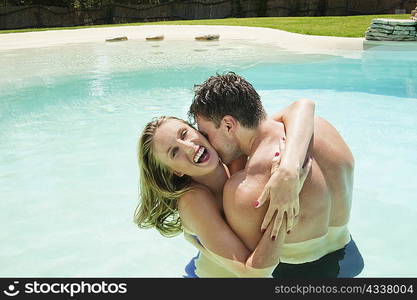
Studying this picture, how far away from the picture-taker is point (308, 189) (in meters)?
2.01

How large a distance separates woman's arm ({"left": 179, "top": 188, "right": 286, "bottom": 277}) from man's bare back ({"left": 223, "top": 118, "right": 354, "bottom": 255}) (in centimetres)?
5

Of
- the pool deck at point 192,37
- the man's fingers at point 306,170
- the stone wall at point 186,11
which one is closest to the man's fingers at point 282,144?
the man's fingers at point 306,170

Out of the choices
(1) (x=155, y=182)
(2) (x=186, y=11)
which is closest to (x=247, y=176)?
(1) (x=155, y=182)

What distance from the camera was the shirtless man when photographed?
1.95 m

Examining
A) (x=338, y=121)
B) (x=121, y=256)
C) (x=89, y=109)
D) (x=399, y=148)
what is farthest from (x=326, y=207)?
(x=89, y=109)

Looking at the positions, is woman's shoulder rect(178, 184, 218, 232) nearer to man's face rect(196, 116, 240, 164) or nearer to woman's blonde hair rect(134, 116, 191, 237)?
woman's blonde hair rect(134, 116, 191, 237)

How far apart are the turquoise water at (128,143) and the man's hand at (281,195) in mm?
1611

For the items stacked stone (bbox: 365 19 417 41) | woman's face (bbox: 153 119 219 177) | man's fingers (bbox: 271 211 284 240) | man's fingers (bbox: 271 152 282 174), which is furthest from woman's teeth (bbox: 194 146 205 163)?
stacked stone (bbox: 365 19 417 41)

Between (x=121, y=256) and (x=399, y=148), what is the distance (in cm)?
350

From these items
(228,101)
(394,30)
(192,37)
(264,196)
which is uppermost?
(228,101)

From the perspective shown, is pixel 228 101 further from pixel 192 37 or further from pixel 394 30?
pixel 192 37

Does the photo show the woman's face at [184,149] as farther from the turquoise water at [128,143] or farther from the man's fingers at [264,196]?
the turquoise water at [128,143]

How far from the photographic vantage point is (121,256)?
356 centimetres

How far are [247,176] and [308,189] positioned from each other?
0.86 feet
